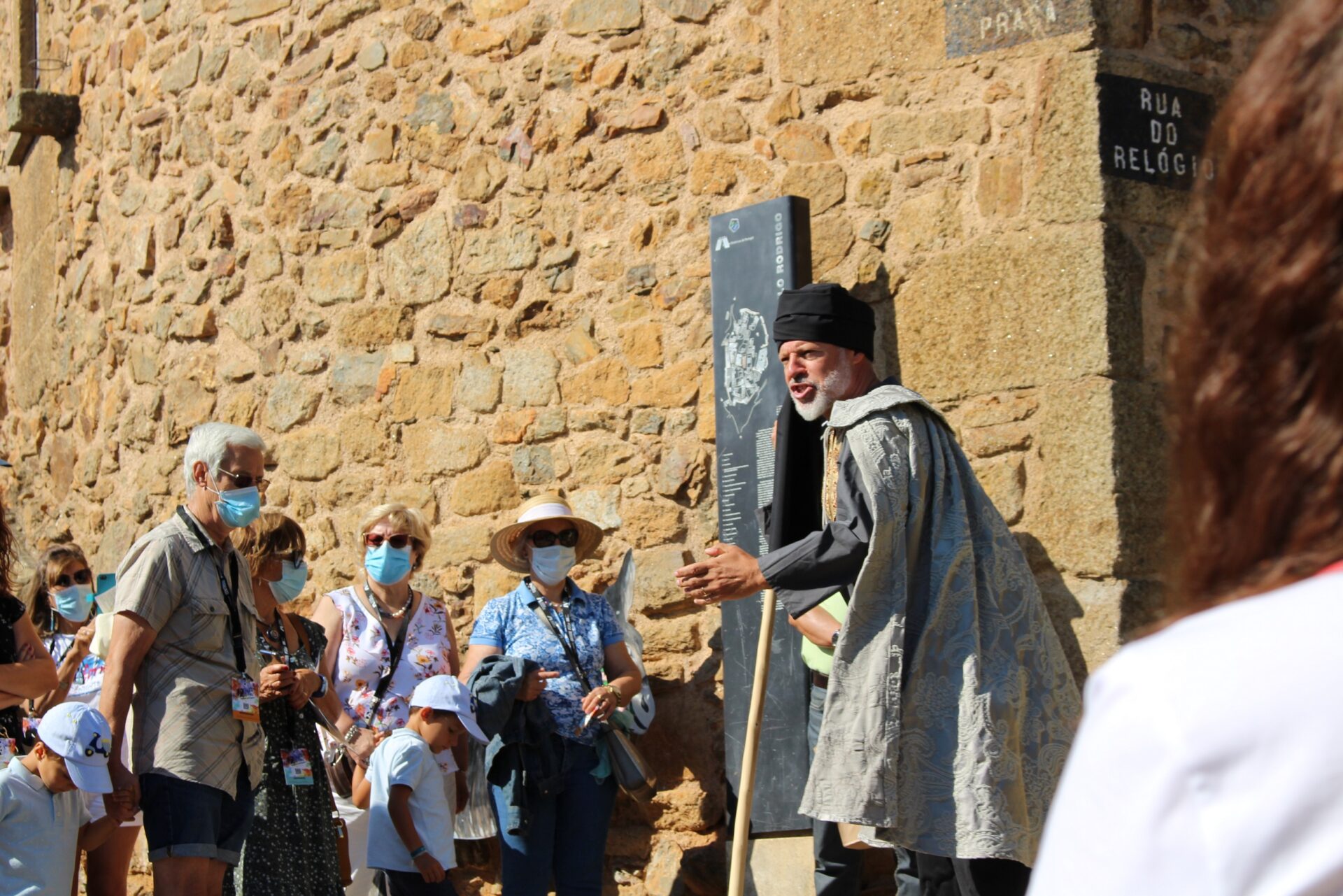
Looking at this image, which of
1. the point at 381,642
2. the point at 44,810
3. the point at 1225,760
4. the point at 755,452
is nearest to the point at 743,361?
the point at 755,452

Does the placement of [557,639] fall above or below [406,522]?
below

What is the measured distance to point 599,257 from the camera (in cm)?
545

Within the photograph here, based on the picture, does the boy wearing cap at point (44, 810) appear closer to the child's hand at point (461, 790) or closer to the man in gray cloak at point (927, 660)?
the child's hand at point (461, 790)

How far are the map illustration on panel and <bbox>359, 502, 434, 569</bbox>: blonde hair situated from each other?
1.18 m

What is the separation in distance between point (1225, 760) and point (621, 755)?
4.21m

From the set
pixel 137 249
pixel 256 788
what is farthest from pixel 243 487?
pixel 137 249

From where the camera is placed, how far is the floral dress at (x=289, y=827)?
4281 mm

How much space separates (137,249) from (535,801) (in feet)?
13.0

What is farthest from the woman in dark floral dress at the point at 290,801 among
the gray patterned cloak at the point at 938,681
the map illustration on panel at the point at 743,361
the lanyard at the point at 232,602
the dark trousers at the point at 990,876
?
the dark trousers at the point at 990,876

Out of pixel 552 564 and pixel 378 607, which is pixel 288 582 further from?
pixel 552 564

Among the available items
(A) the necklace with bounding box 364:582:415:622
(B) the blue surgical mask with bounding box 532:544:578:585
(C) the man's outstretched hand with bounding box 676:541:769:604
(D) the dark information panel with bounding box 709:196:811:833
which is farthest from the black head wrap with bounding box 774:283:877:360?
(A) the necklace with bounding box 364:582:415:622

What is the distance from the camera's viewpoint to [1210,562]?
813 mm

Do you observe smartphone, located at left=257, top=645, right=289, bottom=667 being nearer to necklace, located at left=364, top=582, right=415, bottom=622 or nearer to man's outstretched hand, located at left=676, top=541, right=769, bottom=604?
necklace, located at left=364, top=582, right=415, bottom=622

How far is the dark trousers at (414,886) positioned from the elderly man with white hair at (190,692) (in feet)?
2.13
